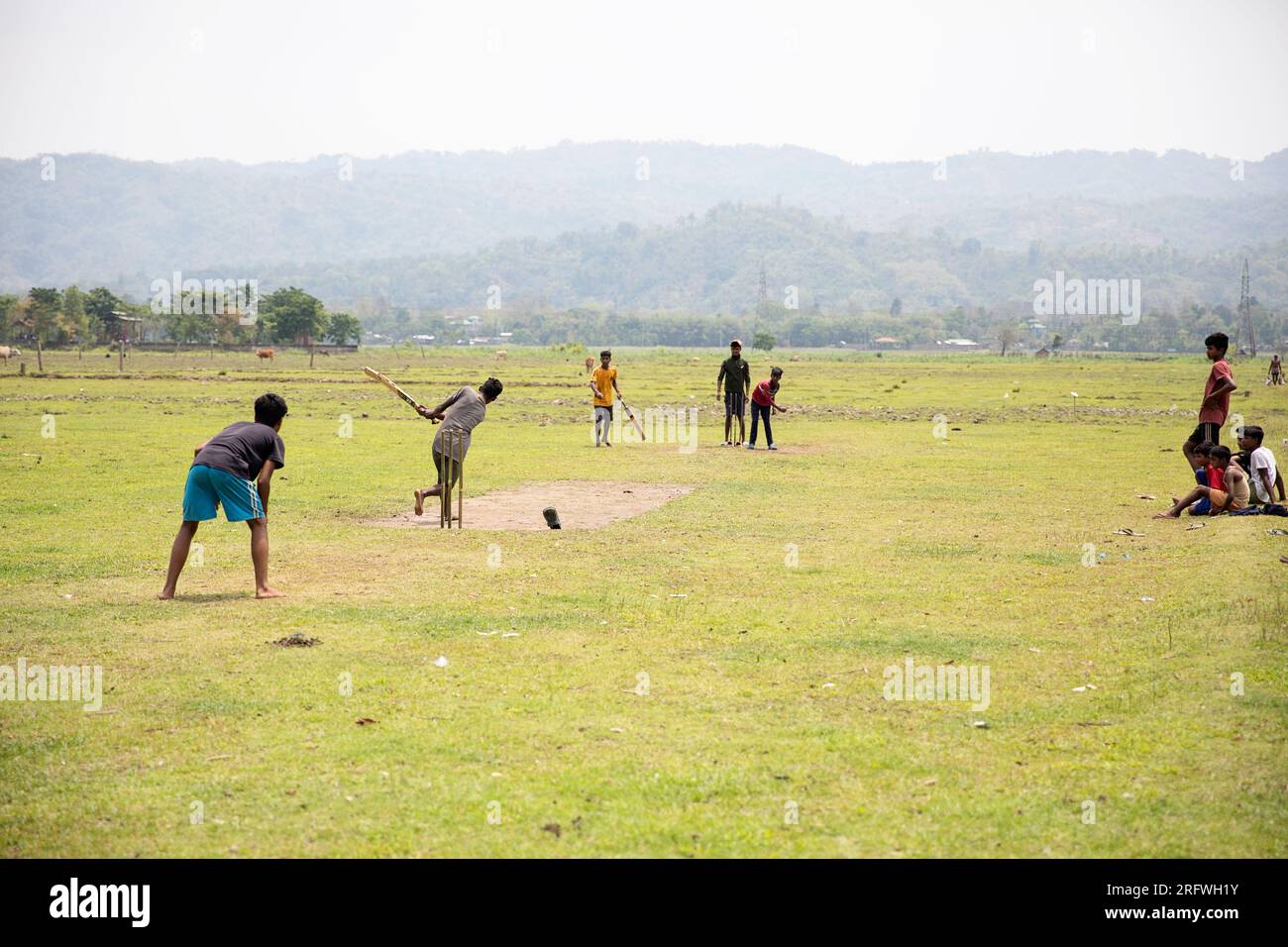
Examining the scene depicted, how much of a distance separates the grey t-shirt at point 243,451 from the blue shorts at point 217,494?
75 millimetres

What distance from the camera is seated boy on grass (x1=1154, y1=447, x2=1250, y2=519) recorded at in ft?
60.7

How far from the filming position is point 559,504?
21344mm

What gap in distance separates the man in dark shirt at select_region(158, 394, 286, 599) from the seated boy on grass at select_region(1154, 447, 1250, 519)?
521 inches

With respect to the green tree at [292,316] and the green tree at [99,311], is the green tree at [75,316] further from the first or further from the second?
the green tree at [292,316]

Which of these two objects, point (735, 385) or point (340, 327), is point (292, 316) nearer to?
point (340, 327)

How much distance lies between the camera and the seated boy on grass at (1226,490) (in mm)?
18500

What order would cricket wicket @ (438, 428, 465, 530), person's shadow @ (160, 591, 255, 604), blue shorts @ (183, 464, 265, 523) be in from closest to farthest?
blue shorts @ (183, 464, 265, 523) < person's shadow @ (160, 591, 255, 604) < cricket wicket @ (438, 428, 465, 530)

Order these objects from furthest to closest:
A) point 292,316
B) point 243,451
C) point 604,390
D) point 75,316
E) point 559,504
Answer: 1. point 292,316
2. point 75,316
3. point 604,390
4. point 559,504
5. point 243,451

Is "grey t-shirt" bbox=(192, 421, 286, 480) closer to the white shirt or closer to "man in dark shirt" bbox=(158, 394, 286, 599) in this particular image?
"man in dark shirt" bbox=(158, 394, 286, 599)

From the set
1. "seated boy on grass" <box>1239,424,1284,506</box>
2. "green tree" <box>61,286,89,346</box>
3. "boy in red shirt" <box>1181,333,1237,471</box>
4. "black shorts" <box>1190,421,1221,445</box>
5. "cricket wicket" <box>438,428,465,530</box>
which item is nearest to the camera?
"cricket wicket" <box>438,428,465,530</box>

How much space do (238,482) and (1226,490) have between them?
45.5 ft

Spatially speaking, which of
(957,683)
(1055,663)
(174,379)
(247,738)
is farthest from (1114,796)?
(174,379)

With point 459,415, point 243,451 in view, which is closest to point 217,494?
point 243,451

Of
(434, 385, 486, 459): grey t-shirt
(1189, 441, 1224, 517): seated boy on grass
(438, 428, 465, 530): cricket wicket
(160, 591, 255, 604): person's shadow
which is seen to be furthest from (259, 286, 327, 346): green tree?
(160, 591, 255, 604): person's shadow
